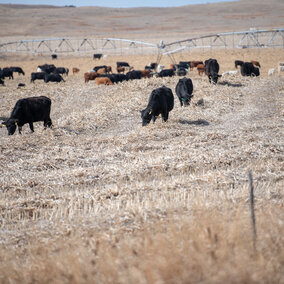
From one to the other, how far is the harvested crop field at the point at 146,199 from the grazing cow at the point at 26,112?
788mm

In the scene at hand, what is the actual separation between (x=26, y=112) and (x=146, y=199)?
26.7 feet

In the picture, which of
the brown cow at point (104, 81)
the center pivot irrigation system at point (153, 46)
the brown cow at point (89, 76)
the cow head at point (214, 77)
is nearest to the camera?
the cow head at point (214, 77)

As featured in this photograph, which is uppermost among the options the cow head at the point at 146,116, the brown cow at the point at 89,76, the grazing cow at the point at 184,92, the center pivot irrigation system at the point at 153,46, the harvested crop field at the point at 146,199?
the center pivot irrigation system at the point at 153,46

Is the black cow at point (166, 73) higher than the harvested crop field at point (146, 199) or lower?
higher

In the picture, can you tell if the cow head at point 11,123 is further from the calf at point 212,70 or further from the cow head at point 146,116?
the calf at point 212,70

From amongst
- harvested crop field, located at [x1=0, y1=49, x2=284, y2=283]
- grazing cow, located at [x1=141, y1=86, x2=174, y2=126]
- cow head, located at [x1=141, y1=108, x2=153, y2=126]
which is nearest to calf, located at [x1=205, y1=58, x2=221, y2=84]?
harvested crop field, located at [x1=0, y1=49, x2=284, y2=283]

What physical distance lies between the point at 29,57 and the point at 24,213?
53.3m

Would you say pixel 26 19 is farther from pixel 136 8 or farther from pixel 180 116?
pixel 180 116

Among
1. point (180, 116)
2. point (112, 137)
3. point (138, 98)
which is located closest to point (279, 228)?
point (112, 137)

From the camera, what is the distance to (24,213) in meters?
5.61

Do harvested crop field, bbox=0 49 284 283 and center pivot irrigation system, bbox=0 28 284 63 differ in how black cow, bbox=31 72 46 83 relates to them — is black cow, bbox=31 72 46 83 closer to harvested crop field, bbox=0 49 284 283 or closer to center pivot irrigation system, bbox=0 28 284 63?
center pivot irrigation system, bbox=0 28 284 63

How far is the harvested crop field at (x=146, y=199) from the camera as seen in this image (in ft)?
9.80

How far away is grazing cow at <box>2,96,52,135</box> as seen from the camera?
12281mm

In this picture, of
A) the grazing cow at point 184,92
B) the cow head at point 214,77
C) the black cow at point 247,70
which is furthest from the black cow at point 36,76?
the grazing cow at point 184,92
